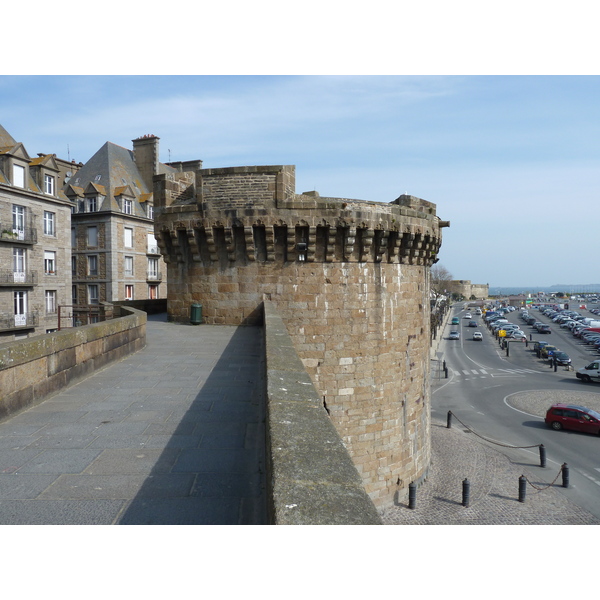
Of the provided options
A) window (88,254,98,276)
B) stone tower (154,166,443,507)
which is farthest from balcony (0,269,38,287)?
stone tower (154,166,443,507)

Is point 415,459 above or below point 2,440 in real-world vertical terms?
below

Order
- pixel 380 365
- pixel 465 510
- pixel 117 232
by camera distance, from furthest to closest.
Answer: pixel 117 232 → pixel 465 510 → pixel 380 365

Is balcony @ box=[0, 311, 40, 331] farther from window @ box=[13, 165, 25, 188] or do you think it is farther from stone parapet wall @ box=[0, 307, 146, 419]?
stone parapet wall @ box=[0, 307, 146, 419]

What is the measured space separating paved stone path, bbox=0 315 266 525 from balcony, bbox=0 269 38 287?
19200 mm

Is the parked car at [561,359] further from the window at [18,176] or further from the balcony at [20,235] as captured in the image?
the window at [18,176]

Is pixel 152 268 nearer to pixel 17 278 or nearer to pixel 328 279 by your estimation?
pixel 17 278

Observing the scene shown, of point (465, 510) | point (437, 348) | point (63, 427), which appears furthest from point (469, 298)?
point (63, 427)

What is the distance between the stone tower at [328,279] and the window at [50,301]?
55.6 ft

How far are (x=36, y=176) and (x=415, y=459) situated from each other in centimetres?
2423

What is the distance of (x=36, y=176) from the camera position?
81.8 ft

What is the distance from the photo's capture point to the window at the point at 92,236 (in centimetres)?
3070

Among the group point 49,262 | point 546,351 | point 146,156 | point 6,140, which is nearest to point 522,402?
point 546,351

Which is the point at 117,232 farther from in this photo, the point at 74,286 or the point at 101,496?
the point at 101,496

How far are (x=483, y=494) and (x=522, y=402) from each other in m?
14.2
